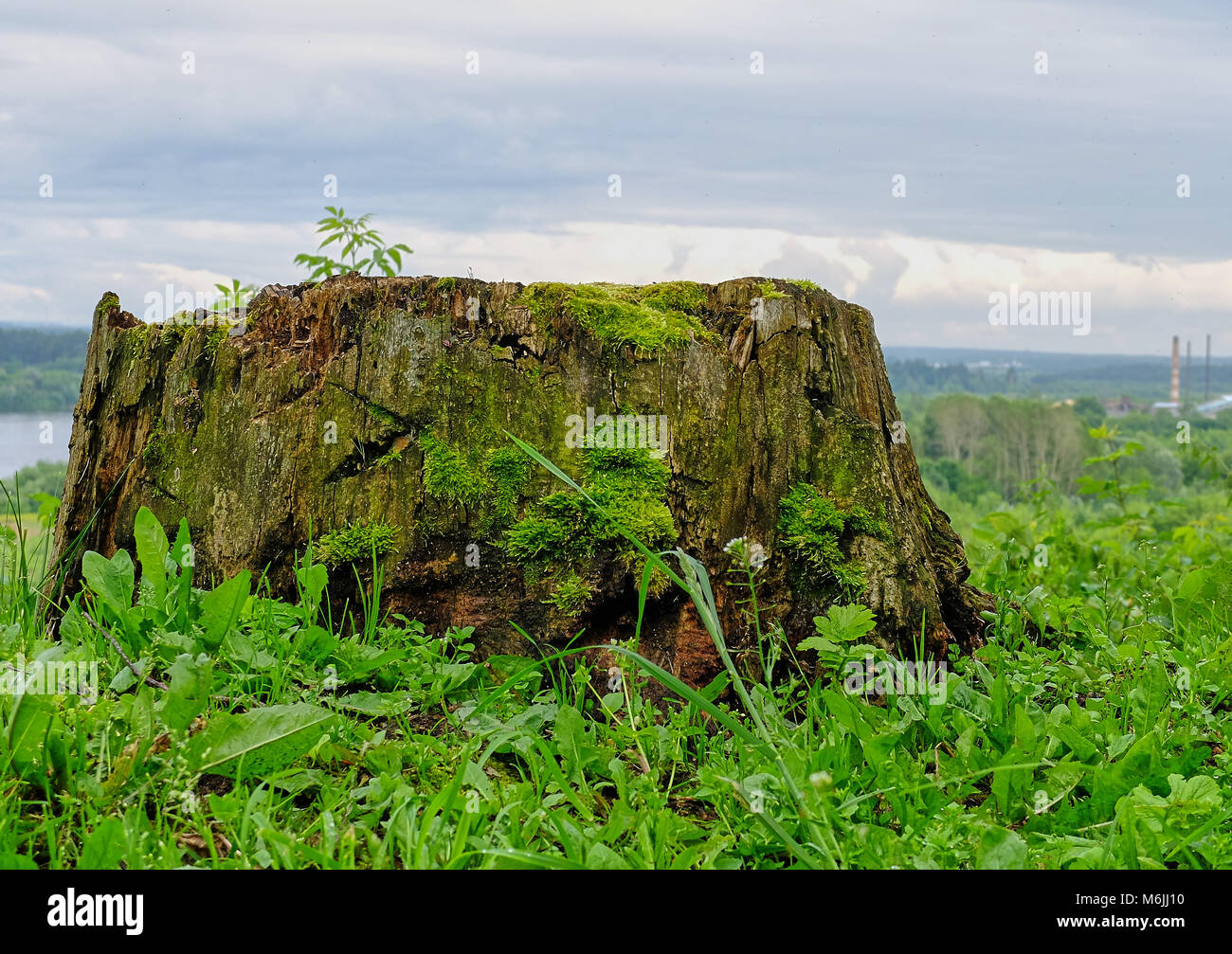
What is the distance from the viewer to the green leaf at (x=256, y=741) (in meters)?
2.67

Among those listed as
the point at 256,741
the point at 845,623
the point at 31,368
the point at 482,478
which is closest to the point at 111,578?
the point at 256,741

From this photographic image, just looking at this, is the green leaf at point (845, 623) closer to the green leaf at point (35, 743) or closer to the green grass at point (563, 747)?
the green grass at point (563, 747)

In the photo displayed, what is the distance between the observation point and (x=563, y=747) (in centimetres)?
292

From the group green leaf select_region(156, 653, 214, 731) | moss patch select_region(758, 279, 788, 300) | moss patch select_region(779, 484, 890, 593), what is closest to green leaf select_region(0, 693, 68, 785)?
green leaf select_region(156, 653, 214, 731)

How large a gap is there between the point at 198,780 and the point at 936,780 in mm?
2183

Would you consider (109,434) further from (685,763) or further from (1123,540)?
(1123,540)

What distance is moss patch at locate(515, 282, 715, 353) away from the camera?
3.91 metres

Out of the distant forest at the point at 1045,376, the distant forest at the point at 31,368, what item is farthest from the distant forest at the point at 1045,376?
the distant forest at the point at 31,368

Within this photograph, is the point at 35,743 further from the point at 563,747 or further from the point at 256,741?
the point at 563,747

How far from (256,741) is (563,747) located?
0.89 metres

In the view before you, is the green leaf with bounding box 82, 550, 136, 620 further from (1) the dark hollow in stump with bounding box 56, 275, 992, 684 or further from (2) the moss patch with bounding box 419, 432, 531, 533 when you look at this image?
(2) the moss patch with bounding box 419, 432, 531, 533

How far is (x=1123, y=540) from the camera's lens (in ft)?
23.3
